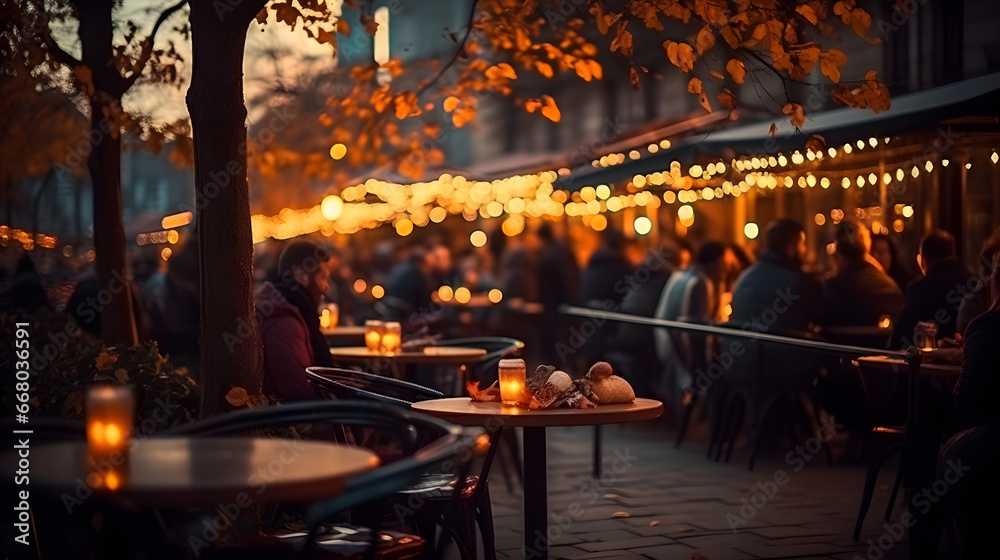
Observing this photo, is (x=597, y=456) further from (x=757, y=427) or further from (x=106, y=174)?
(x=106, y=174)

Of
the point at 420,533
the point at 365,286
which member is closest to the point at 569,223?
the point at 365,286

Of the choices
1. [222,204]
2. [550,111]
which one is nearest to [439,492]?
[222,204]

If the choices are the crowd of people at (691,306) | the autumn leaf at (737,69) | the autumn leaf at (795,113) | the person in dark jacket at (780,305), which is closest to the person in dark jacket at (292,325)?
the crowd of people at (691,306)

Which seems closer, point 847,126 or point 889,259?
point 847,126

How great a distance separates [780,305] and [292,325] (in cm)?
427

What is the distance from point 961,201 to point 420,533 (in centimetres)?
655

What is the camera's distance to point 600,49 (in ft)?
80.9

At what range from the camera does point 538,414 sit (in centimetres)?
445

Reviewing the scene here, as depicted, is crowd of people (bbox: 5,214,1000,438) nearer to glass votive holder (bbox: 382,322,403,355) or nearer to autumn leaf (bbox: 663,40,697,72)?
glass votive holder (bbox: 382,322,403,355)

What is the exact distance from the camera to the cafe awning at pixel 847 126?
812cm

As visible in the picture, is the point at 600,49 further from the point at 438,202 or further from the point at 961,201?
the point at 961,201

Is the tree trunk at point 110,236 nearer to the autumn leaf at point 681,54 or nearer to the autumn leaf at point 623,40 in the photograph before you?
the autumn leaf at point 623,40

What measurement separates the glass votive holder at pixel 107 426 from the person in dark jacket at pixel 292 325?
3195mm

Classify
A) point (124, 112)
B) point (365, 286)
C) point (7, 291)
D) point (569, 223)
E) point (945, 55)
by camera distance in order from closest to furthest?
point (124, 112), point (7, 291), point (945, 55), point (365, 286), point (569, 223)
